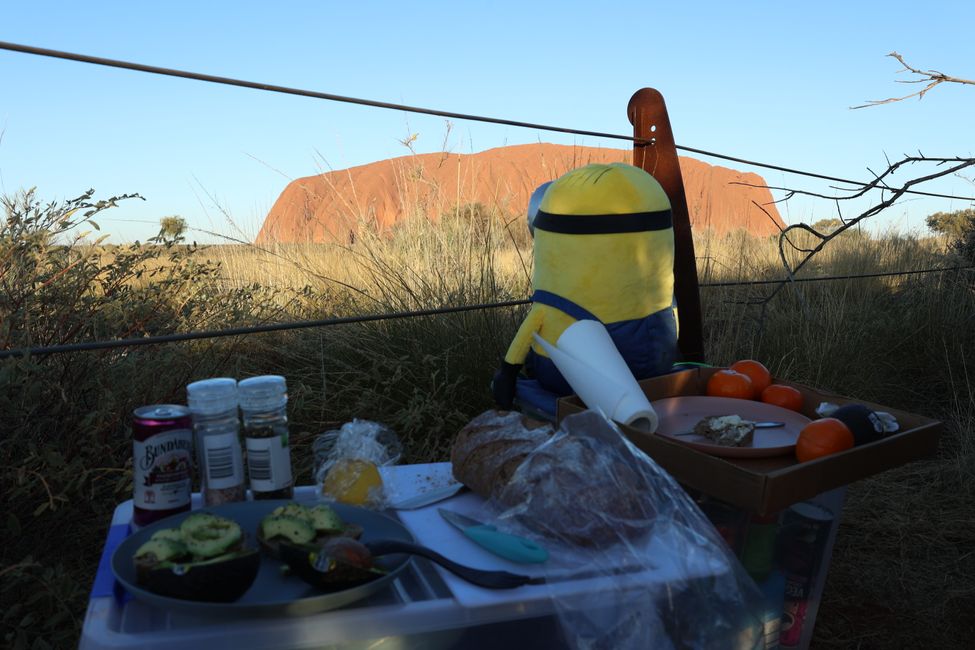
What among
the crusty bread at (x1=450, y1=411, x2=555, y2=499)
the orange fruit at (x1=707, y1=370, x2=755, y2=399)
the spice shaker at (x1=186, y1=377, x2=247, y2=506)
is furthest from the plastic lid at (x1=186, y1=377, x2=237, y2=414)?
the orange fruit at (x1=707, y1=370, x2=755, y2=399)

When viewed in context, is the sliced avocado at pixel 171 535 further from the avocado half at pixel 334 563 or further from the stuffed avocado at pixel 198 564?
the avocado half at pixel 334 563

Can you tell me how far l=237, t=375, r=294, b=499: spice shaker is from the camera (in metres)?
1.05

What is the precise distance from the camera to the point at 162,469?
98cm

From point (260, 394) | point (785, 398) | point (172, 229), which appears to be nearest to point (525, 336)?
point (785, 398)

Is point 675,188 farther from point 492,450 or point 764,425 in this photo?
point 492,450

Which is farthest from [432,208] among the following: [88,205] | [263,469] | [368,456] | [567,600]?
[567,600]

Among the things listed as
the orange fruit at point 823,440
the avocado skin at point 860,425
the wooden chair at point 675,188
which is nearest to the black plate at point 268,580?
the orange fruit at point 823,440

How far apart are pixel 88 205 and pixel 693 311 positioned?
191 centimetres

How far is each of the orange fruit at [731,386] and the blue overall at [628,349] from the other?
153mm

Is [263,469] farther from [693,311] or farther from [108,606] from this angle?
[693,311]

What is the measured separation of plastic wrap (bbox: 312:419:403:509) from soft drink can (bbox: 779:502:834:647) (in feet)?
→ 2.51

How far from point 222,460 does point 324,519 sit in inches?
9.1

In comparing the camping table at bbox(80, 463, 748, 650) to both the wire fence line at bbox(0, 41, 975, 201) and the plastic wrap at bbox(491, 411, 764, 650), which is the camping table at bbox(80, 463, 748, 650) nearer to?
the plastic wrap at bbox(491, 411, 764, 650)

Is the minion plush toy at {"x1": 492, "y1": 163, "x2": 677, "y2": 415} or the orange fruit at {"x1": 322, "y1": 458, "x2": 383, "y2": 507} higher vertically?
the minion plush toy at {"x1": 492, "y1": 163, "x2": 677, "y2": 415}
